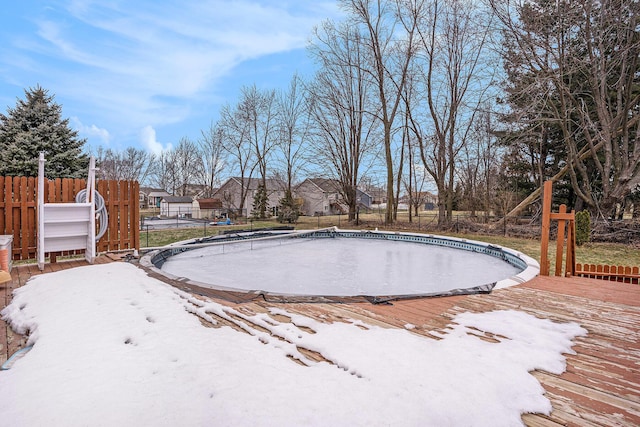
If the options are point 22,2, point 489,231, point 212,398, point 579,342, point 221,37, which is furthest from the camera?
point 489,231

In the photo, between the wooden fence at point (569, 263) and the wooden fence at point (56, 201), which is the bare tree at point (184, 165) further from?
the wooden fence at point (569, 263)

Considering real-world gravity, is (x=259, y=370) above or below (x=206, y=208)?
below

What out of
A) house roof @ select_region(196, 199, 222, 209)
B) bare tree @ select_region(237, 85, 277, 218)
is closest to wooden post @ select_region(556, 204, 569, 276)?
bare tree @ select_region(237, 85, 277, 218)

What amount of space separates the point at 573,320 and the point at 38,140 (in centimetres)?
1700

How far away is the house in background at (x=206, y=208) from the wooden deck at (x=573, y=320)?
2036 centimetres

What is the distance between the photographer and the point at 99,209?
4586mm

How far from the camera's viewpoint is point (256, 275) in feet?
18.0

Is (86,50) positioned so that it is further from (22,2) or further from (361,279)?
(361,279)

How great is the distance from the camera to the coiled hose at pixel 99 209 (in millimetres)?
4516

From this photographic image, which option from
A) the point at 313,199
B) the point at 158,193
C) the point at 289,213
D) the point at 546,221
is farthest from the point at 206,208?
the point at 546,221

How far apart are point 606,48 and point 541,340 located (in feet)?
36.4

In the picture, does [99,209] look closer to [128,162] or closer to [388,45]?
[388,45]

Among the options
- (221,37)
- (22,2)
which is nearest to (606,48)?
(221,37)

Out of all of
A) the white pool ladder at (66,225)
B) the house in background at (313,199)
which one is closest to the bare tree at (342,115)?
the house in background at (313,199)
